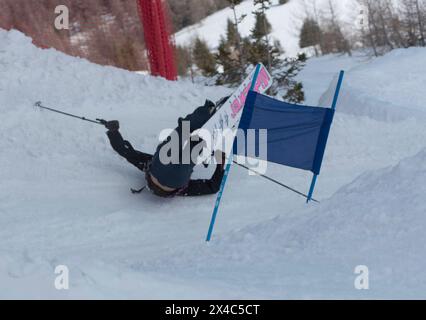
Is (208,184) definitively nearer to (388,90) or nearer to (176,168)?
(176,168)

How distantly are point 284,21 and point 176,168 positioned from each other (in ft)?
181

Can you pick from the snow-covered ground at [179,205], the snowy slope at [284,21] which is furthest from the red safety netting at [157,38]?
the snowy slope at [284,21]

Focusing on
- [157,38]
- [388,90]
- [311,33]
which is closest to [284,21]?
[311,33]

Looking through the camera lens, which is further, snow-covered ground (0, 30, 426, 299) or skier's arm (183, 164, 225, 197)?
skier's arm (183, 164, 225, 197)

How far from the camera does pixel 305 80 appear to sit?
99.3 ft

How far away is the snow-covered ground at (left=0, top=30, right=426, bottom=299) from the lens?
3963 millimetres

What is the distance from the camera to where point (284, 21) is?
5959cm

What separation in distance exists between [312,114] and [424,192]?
165cm

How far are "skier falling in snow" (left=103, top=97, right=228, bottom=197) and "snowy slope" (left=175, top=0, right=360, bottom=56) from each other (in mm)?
37881

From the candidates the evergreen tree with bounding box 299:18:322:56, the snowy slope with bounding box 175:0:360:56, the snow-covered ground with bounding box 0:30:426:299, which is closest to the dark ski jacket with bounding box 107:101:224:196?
the snow-covered ground with bounding box 0:30:426:299

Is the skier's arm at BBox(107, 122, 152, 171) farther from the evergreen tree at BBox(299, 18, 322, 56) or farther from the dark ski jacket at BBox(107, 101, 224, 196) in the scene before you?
the evergreen tree at BBox(299, 18, 322, 56)

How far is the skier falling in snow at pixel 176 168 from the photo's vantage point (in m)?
6.76

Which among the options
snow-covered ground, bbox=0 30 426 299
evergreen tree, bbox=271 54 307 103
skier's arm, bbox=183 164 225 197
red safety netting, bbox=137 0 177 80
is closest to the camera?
snow-covered ground, bbox=0 30 426 299
